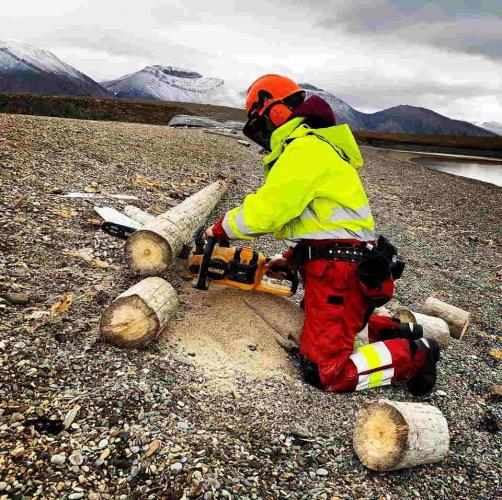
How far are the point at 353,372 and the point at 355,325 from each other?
400 mm

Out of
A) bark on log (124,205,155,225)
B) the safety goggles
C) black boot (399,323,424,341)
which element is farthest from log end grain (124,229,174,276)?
black boot (399,323,424,341)

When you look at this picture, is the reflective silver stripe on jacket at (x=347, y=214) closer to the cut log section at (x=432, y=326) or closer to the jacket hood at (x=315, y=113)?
the jacket hood at (x=315, y=113)

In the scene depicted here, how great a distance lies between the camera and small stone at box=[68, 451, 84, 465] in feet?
8.82

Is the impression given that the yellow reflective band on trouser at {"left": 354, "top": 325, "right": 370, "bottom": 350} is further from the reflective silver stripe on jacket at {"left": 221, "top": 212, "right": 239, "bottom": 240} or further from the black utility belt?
the reflective silver stripe on jacket at {"left": 221, "top": 212, "right": 239, "bottom": 240}

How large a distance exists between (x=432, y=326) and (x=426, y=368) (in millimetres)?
1256

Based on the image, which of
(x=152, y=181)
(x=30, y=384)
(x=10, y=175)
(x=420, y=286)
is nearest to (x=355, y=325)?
(x=30, y=384)

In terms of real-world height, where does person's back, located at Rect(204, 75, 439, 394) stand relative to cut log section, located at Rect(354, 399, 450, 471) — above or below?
above

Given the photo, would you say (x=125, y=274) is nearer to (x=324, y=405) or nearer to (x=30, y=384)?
(x=30, y=384)

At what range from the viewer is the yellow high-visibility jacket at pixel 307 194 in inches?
147

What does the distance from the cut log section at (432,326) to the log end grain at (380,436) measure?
7.45 ft

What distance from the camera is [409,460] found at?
10.1 ft

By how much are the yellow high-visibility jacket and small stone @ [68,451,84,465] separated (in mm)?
2036

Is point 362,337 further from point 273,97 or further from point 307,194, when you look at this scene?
point 273,97

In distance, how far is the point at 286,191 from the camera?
370cm
